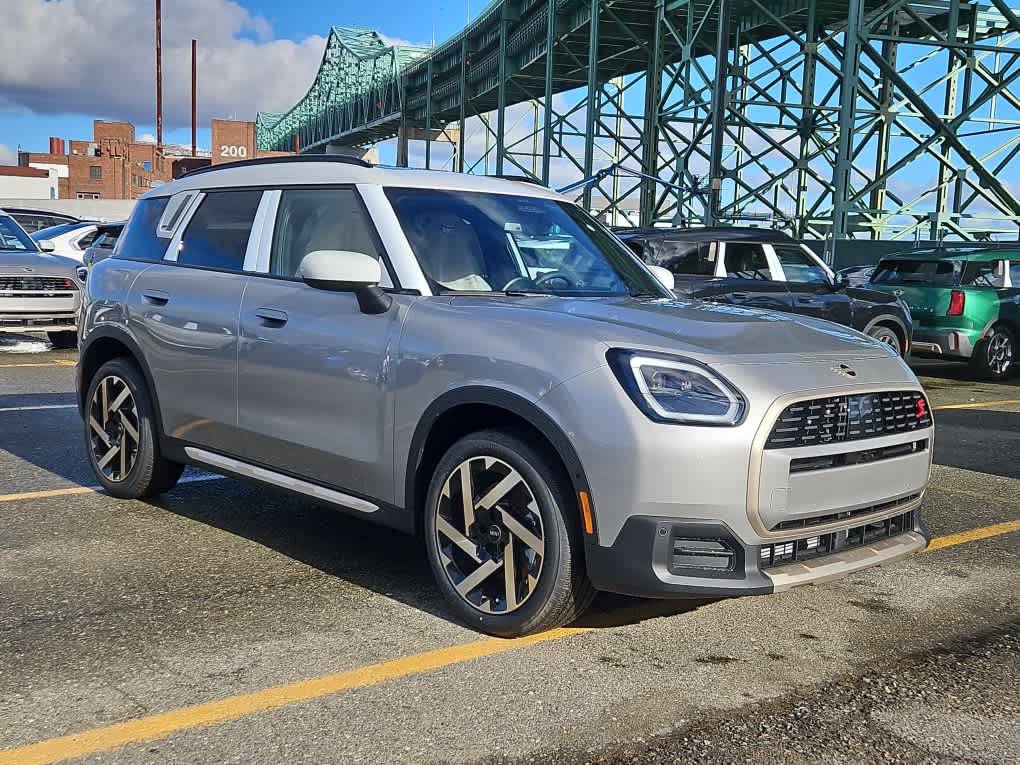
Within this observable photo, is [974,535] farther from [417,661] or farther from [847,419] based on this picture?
[417,661]

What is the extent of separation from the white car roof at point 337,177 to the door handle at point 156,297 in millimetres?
590

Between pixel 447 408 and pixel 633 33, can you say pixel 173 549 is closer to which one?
pixel 447 408

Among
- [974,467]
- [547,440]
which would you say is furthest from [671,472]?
[974,467]

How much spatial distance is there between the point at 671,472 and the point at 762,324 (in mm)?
977

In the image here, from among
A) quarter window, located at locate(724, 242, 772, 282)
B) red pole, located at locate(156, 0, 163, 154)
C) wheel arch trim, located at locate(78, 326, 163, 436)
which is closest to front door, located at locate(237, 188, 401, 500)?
wheel arch trim, located at locate(78, 326, 163, 436)

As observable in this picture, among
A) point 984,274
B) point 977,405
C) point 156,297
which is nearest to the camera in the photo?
point 156,297

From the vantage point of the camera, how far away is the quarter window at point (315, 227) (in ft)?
14.9

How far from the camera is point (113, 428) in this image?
579 centimetres

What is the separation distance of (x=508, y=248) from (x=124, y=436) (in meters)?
2.42

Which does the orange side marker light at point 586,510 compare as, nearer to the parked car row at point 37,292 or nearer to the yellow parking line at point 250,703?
the yellow parking line at point 250,703

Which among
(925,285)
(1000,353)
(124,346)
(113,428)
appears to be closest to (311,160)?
(124,346)

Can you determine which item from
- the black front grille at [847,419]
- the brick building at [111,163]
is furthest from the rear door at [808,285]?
the brick building at [111,163]

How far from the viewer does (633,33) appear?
40.6 m

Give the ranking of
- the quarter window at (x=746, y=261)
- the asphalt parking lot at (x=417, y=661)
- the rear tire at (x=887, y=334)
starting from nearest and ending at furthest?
the asphalt parking lot at (x=417, y=661) < the quarter window at (x=746, y=261) < the rear tire at (x=887, y=334)
